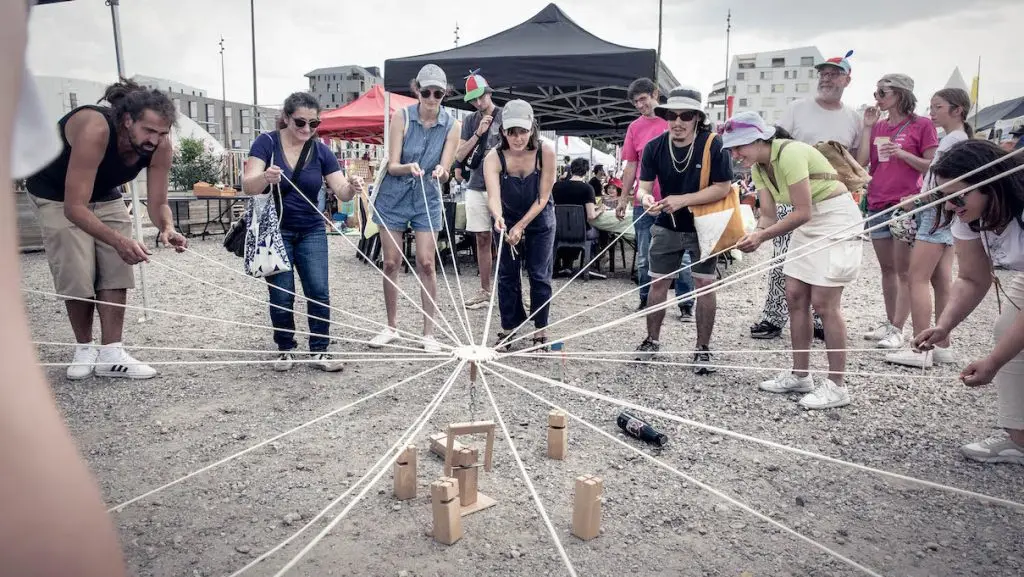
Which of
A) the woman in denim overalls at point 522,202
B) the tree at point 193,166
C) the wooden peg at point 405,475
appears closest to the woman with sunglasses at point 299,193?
the woman in denim overalls at point 522,202

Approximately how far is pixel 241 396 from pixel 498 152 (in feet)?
7.69

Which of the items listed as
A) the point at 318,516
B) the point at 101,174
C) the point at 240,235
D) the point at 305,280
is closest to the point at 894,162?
the point at 305,280

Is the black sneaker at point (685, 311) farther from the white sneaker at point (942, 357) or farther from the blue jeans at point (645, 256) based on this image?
the white sneaker at point (942, 357)

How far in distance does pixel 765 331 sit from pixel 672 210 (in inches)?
69.6

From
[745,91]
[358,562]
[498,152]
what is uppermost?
[745,91]

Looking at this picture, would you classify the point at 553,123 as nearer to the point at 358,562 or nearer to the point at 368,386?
the point at 368,386

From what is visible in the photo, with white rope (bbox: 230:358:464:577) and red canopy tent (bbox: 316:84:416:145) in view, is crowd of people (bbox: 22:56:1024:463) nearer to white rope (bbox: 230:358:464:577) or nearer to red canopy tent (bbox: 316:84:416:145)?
white rope (bbox: 230:358:464:577)

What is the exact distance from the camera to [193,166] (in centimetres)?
3244

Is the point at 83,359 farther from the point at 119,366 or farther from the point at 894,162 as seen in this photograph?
the point at 894,162

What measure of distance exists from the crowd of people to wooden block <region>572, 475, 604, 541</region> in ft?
3.31

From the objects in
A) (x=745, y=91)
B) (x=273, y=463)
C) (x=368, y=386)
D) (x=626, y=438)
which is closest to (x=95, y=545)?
(x=273, y=463)

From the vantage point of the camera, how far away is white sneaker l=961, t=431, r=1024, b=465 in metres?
3.02

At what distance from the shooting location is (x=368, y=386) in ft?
12.9

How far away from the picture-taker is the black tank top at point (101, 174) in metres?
3.51
